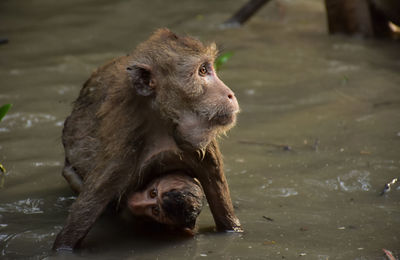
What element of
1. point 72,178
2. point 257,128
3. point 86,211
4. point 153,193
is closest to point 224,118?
point 153,193

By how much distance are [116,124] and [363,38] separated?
574 centimetres

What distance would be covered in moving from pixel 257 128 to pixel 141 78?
2.55 metres

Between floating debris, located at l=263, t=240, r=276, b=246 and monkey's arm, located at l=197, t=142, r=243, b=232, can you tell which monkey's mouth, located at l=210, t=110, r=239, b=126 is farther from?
floating debris, located at l=263, t=240, r=276, b=246

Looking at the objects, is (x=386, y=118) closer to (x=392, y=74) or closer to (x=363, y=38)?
(x=392, y=74)

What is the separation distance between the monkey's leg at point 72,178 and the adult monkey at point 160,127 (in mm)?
764

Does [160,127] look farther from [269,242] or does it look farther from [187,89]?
[269,242]

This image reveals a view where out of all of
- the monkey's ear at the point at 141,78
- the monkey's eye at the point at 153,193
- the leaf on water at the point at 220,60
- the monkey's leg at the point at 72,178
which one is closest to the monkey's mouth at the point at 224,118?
the monkey's ear at the point at 141,78

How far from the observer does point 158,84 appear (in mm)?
4031

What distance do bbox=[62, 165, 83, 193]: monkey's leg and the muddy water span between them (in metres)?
0.12

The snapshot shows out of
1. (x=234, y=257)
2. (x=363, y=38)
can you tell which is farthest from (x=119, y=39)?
(x=234, y=257)

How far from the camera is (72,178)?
16.4 ft

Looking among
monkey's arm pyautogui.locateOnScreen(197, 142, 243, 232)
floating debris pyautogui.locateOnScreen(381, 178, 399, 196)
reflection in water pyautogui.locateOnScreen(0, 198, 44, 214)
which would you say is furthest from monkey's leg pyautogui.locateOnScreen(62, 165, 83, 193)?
floating debris pyautogui.locateOnScreen(381, 178, 399, 196)

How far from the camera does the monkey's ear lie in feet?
13.1

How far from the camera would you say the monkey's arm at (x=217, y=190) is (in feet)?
13.9
